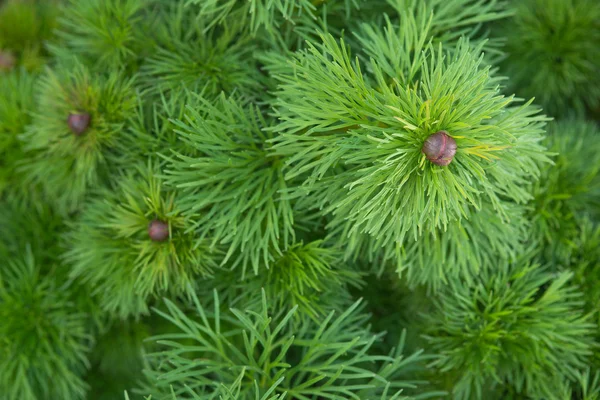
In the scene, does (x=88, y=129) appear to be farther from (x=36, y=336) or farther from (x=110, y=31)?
(x=36, y=336)

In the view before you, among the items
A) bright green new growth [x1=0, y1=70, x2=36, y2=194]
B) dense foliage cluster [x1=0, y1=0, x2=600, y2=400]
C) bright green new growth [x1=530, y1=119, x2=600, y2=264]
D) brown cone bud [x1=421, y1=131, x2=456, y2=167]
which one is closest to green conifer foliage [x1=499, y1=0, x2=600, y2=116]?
dense foliage cluster [x1=0, y1=0, x2=600, y2=400]

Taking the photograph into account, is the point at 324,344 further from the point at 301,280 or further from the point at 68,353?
the point at 68,353

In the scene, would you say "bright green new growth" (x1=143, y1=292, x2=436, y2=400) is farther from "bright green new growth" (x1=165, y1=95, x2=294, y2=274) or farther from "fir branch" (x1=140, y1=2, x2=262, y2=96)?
"fir branch" (x1=140, y1=2, x2=262, y2=96)

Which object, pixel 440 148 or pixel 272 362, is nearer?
pixel 440 148

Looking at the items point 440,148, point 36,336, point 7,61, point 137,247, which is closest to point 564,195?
point 440,148

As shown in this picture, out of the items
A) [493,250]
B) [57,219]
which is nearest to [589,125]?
[493,250]

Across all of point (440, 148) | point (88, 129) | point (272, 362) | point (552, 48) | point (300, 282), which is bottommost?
point (272, 362)

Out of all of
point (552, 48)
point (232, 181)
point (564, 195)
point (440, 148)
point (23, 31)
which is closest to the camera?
point (440, 148)
